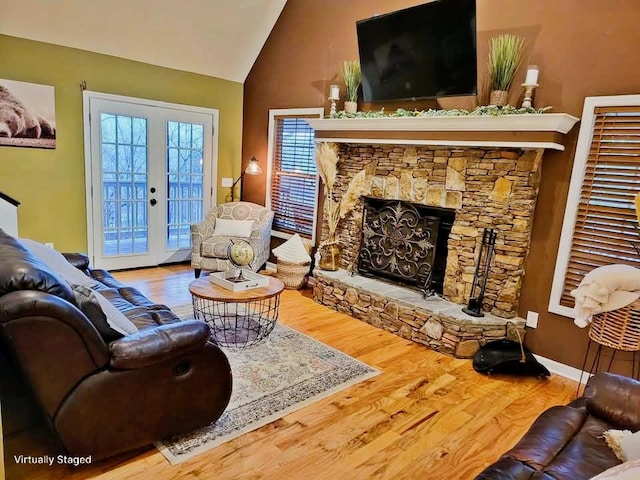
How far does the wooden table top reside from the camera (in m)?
3.04

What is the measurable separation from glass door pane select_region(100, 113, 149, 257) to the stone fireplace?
229cm

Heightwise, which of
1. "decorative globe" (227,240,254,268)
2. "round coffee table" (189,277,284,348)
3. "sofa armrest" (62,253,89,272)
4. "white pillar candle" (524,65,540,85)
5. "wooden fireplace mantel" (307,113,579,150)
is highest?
"white pillar candle" (524,65,540,85)

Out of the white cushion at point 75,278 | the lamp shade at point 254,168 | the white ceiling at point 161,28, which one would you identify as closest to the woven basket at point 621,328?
the white cushion at point 75,278

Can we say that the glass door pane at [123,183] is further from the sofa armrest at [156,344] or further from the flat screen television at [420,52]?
the sofa armrest at [156,344]

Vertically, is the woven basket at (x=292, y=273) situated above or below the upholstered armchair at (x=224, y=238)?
below

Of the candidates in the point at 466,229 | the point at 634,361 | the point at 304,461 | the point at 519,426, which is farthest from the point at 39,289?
the point at 634,361

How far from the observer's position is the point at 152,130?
535 cm

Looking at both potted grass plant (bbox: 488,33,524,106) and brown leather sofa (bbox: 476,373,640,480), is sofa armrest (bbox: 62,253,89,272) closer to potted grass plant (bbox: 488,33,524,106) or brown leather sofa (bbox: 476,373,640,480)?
brown leather sofa (bbox: 476,373,640,480)

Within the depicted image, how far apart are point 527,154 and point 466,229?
0.76 metres

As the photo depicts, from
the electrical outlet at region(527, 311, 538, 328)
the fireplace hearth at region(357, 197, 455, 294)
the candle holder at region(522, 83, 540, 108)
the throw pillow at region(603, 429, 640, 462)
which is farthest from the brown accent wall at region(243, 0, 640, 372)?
the throw pillow at region(603, 429, 640, 462)

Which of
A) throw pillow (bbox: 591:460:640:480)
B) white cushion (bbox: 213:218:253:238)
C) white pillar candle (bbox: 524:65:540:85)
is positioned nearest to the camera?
throw pillow (bbox: 591:460:640:480)

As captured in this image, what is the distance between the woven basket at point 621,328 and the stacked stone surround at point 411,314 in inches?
31.2

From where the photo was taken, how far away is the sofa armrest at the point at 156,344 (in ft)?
6.38

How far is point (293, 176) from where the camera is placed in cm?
550
